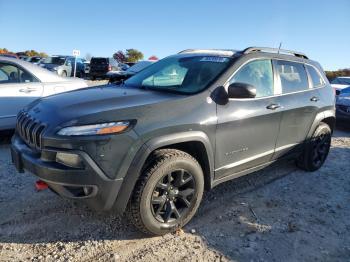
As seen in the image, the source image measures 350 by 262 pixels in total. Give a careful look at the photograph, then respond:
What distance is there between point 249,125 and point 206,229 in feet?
3.87

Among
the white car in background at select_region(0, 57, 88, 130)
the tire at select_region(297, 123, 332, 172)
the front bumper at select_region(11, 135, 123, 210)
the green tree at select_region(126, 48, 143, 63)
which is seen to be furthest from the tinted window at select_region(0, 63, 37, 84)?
the green tree at select_region(126, 48, 143, 63)

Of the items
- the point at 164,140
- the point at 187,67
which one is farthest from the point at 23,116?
the point at 187,67

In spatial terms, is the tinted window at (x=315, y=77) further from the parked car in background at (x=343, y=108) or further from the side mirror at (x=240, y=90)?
the parked car in background at (x=343, y=108)

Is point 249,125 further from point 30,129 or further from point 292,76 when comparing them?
point 30,129

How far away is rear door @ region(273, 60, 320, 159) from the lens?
14.2 ft

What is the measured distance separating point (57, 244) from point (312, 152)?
3.78 metres

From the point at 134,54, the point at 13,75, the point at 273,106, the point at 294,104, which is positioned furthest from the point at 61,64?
the point at 134,54

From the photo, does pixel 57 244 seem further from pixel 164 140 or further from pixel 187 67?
pixel 187 67

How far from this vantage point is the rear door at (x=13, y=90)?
5.66 m

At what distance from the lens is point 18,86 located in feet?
19.1

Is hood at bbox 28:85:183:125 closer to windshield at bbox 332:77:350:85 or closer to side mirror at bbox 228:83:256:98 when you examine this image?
side mirror at bbox 228:83:256:98

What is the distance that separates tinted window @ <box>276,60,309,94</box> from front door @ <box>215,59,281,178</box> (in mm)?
250

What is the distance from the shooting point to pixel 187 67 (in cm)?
410

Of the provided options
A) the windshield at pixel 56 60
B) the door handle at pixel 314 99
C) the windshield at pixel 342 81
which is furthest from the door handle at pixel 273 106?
the windshield at pixel 56 60
